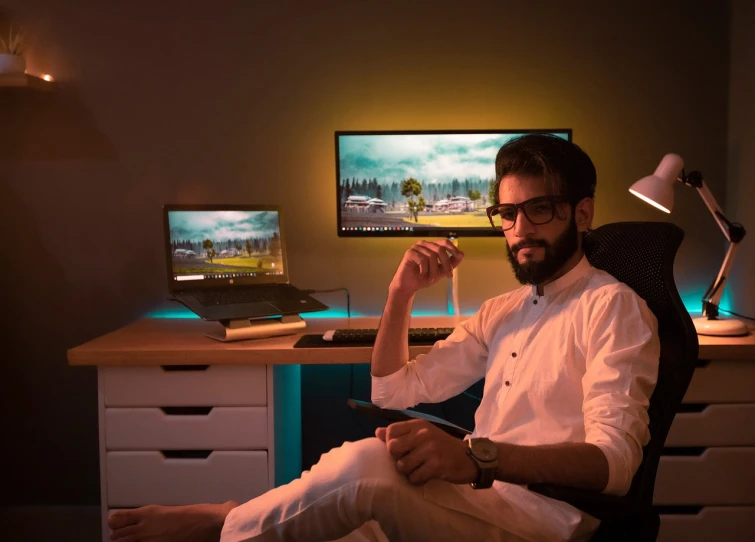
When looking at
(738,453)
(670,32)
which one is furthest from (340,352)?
(670,32)

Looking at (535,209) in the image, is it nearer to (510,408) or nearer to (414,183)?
(510,408)

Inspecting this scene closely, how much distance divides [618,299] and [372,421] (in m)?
1.66

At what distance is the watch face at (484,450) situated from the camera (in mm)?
1107

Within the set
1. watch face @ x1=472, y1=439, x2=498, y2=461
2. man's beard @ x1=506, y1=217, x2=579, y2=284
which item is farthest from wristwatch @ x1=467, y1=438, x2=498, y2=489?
man's beard @ x1=506, y1=217, x2=579, y2=284

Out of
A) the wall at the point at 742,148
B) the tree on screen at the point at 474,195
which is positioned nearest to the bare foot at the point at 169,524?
the tree on screen at the point at 474,195

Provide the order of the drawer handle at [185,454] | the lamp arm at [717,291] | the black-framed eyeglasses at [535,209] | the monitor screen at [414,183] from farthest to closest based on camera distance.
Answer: the monitor screen at [414,183] → the lamp arm at [717,291] → the drawer handle at [185,454] → the black-framed eyeglasses at [535,209]

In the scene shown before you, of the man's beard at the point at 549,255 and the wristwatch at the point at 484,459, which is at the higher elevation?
the man's beard at the point at 549,255

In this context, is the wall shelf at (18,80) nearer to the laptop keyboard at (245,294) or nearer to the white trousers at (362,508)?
the laptop keyboard at (245,294)

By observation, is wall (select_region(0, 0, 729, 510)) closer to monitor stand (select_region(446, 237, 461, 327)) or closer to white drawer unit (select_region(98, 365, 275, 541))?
monitor stand (select_region(446, 237, 461, 327))

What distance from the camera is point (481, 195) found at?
2592 millimetres

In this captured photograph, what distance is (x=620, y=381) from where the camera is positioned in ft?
4.03

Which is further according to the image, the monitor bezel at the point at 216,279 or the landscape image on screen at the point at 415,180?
the landscape image on screen at the point at 415,180

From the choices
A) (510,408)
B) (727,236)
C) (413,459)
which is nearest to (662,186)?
(727,236)

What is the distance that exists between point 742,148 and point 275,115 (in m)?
1.91
